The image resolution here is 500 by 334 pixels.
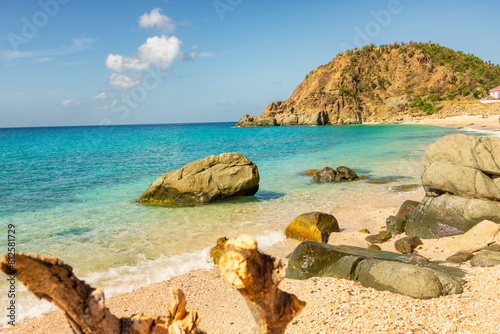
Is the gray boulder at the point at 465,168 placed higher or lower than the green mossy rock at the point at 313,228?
higher

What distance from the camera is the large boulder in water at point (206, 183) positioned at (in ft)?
51.2

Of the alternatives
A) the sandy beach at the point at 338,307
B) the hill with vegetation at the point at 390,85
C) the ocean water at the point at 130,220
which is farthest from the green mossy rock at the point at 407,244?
the hill with vegetation at the point at 390,85

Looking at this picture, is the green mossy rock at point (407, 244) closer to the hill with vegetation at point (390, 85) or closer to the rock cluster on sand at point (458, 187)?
the rock cluster on sand at point (458, 187)

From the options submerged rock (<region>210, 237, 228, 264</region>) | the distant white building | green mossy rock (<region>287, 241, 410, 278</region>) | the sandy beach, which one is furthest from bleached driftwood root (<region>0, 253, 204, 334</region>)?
the distant white building

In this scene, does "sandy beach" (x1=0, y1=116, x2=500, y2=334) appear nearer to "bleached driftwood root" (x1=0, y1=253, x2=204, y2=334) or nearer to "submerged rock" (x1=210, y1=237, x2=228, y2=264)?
"submerged rock" (x1=210, y1=237, x2=228, y2=264)

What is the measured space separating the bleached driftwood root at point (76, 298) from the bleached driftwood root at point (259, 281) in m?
0.56

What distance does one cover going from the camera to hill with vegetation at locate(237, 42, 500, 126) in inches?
3942

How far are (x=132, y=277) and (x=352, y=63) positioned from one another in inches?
5131

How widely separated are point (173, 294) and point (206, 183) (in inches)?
527

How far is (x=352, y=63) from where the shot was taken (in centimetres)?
12481

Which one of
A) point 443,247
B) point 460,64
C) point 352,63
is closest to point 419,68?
point 460,64

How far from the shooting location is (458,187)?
9.88 m

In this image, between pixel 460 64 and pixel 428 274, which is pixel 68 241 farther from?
pixel 460 64

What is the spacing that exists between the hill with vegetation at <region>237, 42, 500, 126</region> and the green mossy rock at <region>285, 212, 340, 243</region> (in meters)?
92.2
